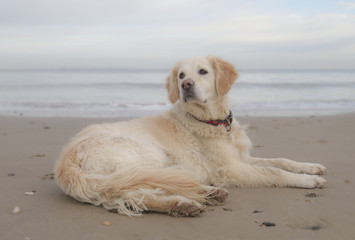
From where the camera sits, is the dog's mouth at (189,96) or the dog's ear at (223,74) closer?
the dog's mouth at (189,96)

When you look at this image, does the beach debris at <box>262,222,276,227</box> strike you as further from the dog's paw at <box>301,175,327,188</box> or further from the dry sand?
the dog's paw at <box>301,175,327,188</box>

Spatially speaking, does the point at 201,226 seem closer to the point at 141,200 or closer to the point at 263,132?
the point at 141,200

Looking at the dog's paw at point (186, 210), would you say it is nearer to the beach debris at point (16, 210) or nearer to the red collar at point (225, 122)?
the beach debris at point (16, 210)

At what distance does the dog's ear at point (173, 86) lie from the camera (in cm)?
469

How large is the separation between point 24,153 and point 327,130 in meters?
5.68

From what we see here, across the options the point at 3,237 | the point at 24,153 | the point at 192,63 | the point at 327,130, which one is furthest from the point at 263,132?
the point at 3,237

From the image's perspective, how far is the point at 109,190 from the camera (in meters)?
3.18

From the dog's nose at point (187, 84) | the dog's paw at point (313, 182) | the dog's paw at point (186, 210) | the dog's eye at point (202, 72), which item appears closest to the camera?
the dog's paw at point (186, 210)

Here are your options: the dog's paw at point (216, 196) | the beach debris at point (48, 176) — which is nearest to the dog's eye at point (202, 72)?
the dog's paw at point (216, 196)

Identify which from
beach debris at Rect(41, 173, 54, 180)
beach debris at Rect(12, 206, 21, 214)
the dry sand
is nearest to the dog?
the dry sand

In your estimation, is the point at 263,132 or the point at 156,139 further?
the point at 263,132

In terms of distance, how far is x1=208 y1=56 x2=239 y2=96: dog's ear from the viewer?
4.50m

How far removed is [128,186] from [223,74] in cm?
199

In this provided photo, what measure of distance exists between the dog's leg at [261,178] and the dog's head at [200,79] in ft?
2.78
